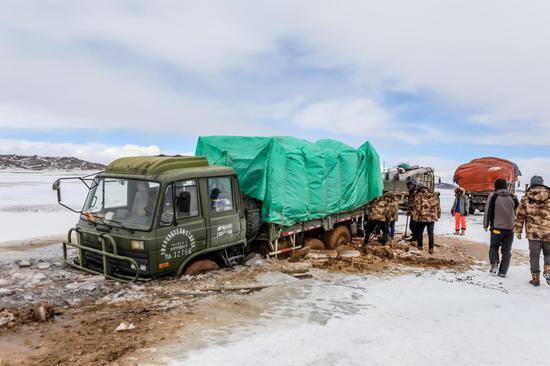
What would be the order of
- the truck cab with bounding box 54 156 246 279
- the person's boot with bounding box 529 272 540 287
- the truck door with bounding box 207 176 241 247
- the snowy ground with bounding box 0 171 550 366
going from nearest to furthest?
the snowy ground with bounding box 0 171 550 366 < the truck cab with bounding box 54 156 246 279 < the truck door with bounding box 207 176 241 247 < the person's boot with bounding box 529 272 540 287

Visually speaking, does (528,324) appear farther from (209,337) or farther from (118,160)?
(118,160)

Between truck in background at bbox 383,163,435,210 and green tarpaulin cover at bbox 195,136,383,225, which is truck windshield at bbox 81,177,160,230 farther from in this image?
truck in background at bbox 383,163,435,210

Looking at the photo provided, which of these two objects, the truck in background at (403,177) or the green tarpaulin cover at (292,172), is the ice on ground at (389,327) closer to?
the green tarpaulin cover at (292,172)

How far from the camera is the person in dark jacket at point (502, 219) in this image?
7.84m

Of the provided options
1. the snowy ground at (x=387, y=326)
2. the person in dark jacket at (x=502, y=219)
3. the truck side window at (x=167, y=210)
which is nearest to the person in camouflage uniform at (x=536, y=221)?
the person in dark jacket at (x=502, y=219)

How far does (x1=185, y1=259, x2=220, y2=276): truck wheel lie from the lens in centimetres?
677

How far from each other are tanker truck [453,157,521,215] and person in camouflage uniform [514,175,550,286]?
14.2 m

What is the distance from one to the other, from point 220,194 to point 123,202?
67.5 inches

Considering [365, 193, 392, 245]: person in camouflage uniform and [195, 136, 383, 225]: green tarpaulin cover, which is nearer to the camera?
[195, 136, 383, 225]: green tarpaulin cover

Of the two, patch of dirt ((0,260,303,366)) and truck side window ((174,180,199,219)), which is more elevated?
truck side window ((174,180,199,219))

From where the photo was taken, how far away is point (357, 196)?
1091cm

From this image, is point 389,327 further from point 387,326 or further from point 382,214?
point 382,214

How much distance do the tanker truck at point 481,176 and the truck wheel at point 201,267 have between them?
1805cm

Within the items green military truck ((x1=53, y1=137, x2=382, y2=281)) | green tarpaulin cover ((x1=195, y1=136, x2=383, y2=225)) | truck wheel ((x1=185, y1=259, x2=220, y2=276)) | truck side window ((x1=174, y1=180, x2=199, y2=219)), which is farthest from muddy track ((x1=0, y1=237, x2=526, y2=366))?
green tarpaulin cover ((x1=195, y1=136, x2=383, y2=225))
